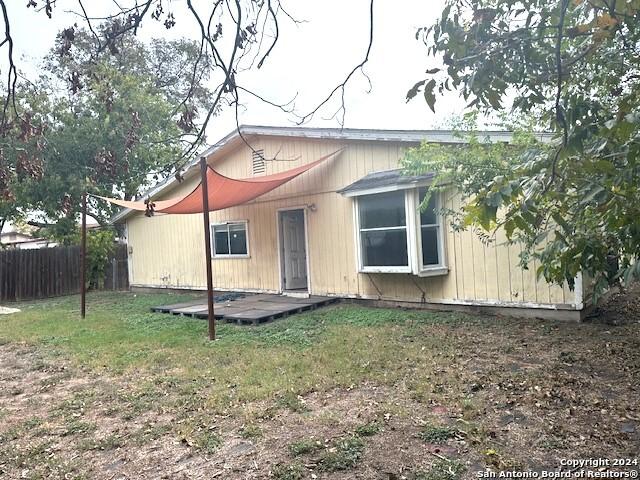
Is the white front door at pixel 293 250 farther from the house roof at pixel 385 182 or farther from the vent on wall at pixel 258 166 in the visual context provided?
the house roof at pixel 385 182

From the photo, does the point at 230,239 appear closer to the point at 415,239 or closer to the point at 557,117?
the point at 415,239

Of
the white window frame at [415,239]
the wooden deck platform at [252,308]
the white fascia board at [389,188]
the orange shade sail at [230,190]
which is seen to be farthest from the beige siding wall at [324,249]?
the wooden deck platform at [252,308]

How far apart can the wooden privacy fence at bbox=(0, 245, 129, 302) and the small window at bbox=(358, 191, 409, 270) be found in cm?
1019

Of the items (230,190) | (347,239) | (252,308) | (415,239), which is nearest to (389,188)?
(415,239)

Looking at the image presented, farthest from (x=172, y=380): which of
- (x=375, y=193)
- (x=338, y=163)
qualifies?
(x=338, y=163)

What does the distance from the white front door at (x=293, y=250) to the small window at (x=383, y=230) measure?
8.18 feet

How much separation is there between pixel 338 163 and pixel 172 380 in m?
5.65

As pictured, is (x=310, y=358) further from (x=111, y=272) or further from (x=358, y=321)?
(x=111, y=272)

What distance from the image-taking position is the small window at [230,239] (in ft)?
38.5

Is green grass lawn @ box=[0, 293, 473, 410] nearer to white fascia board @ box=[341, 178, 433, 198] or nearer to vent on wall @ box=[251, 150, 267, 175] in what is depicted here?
white fascia board @ box=[341, 178, 433, 198]

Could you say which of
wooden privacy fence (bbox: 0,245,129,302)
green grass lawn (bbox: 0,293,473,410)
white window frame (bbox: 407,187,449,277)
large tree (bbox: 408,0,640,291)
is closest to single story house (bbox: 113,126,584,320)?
white window frame (bbox: 407,187,449,277)

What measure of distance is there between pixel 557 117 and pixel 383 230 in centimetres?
624

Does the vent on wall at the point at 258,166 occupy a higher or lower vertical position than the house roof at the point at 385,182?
higher

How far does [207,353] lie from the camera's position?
610 centimetres
